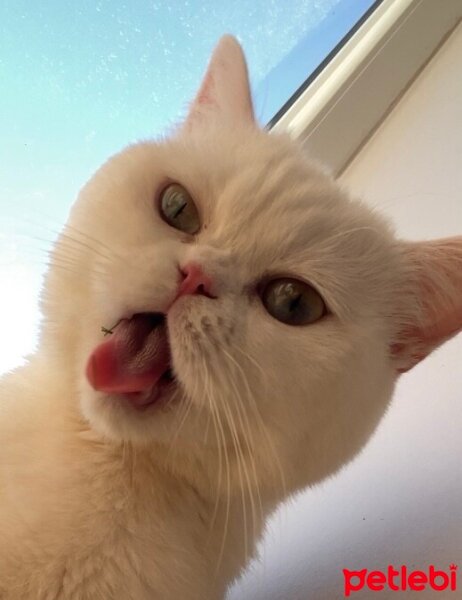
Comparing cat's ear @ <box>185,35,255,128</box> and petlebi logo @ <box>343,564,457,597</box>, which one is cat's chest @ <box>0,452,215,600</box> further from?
cat's ear @ <box>185,35,255,128</box>

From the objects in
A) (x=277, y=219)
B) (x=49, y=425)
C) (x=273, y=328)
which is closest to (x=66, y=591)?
(x=49, y=425)

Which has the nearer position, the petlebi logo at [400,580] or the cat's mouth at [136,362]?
the cat's mouth at [136,362]

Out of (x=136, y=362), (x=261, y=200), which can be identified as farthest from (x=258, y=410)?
(x=261, y=200)

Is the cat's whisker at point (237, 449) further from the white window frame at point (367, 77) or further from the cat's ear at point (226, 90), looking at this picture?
the white window frame at point (367, 77)

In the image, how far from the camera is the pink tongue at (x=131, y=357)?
0.65 metres

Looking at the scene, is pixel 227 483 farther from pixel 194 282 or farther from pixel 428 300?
pixel 428 300

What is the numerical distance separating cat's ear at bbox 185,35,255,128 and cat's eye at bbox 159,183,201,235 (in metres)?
0.19

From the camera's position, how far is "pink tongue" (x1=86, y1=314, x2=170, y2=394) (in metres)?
0.65

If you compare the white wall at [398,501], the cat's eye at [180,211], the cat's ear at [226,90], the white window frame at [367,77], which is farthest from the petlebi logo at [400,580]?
the white window frame at [367,77]

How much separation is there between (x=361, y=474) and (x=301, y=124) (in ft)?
2.34

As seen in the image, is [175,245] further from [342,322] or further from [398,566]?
[398,566]

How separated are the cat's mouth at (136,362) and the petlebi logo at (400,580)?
0.34 m

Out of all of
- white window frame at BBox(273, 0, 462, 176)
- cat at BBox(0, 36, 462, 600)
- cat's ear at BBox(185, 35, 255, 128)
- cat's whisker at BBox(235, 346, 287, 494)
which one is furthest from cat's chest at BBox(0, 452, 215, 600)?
white window frame at BBox(273, 0, 462, 176)

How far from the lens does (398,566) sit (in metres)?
0.81
